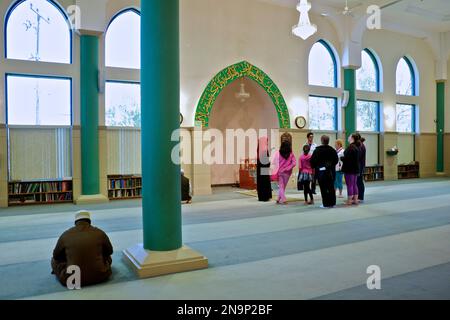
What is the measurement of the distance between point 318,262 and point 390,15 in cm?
1066

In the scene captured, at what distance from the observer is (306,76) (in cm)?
1087

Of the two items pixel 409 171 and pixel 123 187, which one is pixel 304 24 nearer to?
pixel 123 187

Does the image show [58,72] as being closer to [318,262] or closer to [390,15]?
[318,262]

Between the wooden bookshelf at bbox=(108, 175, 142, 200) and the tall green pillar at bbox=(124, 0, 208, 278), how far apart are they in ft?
16.9

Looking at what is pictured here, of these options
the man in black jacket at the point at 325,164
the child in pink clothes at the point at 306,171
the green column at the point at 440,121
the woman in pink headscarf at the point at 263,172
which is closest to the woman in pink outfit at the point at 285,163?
the child in pink clothes at the point at 306,171

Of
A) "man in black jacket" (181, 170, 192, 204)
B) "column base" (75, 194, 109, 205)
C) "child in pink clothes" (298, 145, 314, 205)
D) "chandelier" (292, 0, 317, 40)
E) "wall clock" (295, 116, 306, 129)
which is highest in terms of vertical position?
"chandelier" (292, 0, 317, 40)

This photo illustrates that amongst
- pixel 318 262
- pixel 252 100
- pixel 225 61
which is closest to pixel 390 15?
pixel 252 100

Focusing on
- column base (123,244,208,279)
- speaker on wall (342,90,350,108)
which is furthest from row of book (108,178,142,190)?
speaker on wall (342,90,350,108)

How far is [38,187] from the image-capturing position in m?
7.90

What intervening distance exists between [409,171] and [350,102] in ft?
12.7

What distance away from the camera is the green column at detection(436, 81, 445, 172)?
13969 mm

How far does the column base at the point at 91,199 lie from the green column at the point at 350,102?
7.33 m

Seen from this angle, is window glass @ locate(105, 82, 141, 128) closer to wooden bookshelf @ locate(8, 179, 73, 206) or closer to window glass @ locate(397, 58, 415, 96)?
wooden bookshelf @ locate(8, 179, 73, 206)

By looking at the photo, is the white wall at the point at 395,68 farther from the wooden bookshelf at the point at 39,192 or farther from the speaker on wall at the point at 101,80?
the wooden bookshelf at the point at 39,192
